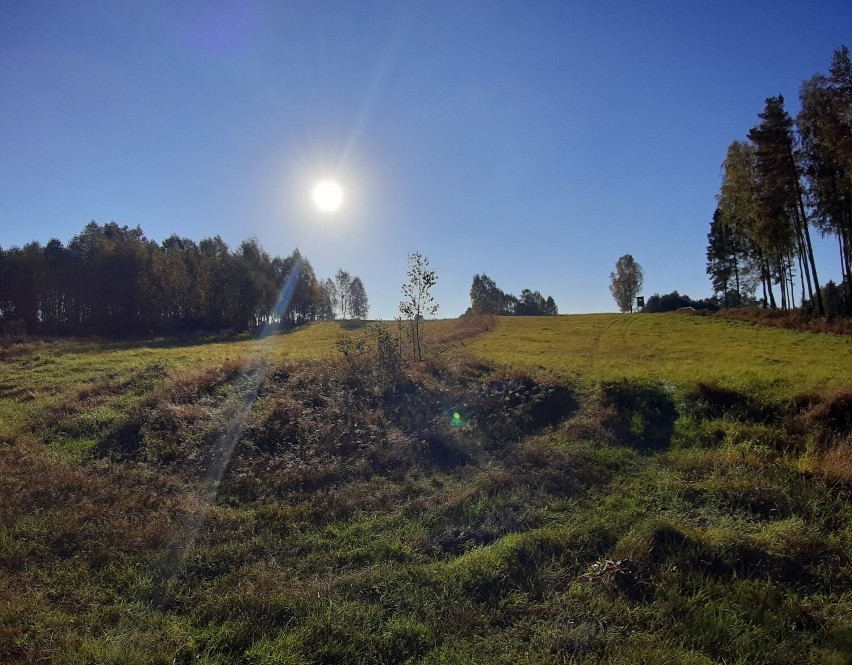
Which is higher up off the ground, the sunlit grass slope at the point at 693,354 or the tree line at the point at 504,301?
the tree line at the point at 504,301

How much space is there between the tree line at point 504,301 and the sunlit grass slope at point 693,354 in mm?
56223

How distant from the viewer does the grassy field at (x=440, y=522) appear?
4.67 metres

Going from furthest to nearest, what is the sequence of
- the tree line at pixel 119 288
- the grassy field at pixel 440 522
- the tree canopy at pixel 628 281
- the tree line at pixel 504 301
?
1. the tree line at pixel 504 301
2. the tree canopy at pixel 628 281
3. the tree line at pixel 119 288
4. the grassy field at pixel 440 522

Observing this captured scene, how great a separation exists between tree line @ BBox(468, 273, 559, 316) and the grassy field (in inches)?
Result: 3151

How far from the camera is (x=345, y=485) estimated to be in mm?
9281

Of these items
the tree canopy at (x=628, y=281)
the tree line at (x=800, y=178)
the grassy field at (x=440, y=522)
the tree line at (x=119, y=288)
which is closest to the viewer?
the grassy field at (x=440, y=522)

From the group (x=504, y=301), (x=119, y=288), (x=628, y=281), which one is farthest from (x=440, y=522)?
(x=504, y=301)

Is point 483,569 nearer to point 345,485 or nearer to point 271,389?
point 345,485

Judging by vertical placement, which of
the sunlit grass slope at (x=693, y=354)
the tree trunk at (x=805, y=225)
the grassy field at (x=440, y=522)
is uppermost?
the tree trunk at (x=805, y=225)

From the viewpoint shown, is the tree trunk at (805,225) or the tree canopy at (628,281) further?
the tree canopy at (628,281)

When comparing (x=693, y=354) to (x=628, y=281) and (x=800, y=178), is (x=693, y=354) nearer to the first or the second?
(x=800, y=178)

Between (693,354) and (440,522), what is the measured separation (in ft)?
65.0

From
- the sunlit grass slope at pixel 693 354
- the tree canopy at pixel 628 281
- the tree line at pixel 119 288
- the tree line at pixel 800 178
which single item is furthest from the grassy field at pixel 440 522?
the tree canopy at pixel 628 281

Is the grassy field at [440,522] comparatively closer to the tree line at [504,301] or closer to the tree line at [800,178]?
the tree line at [800,178]
